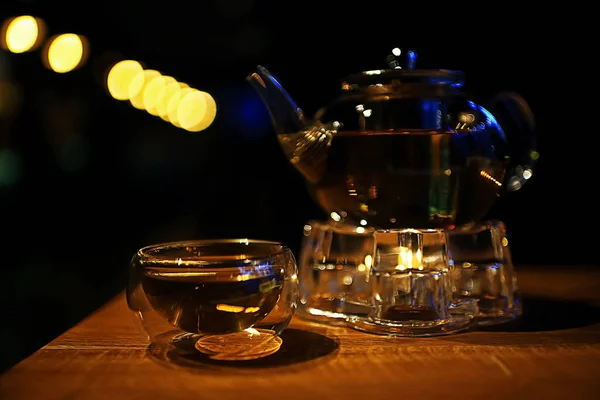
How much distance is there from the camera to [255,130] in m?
2.32

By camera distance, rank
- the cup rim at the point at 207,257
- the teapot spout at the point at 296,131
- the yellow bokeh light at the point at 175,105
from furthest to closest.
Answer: the yellow bokeh light at the point at 175,105 < the teapot spout at the point at 296,131 < the cup rim at the point at 207,257

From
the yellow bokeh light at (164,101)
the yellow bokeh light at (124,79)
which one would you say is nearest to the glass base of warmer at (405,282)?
the yellow bokeh light at (124,79)

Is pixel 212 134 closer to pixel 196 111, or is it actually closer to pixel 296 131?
pixel 196 111

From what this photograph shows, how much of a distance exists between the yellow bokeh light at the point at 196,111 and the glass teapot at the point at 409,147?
197 centimetres

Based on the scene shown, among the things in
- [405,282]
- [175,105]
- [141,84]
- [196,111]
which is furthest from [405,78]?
[175,105]

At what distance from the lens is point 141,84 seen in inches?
154

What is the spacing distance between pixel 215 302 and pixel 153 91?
150 inches

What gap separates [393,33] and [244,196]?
3.32 ft

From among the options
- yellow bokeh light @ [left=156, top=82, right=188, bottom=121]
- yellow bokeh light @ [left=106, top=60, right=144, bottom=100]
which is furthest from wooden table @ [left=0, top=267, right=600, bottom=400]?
yellow bokeh light @ [left=156, top=82, right=188, bottom=121]

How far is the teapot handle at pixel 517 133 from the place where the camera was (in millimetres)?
658

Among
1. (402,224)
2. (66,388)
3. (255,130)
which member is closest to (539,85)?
(402,224)

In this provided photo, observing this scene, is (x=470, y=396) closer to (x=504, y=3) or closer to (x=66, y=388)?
(x=66, y=388)

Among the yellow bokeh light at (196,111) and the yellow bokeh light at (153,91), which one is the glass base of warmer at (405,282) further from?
the yellow bokeh light at (153,91)

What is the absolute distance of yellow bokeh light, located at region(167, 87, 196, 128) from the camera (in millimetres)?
4065
